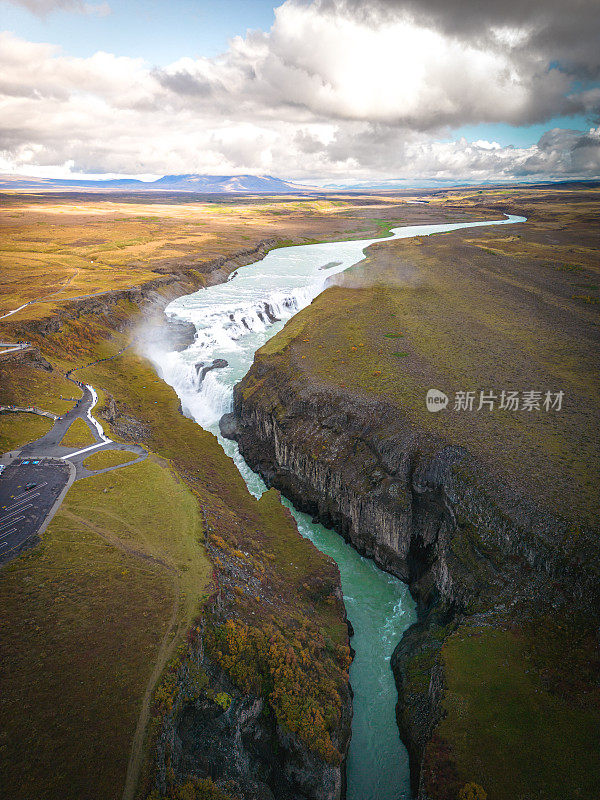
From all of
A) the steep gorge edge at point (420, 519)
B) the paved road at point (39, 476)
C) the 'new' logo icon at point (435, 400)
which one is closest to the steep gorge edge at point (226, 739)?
the steep gorge edge at point (420, 519)

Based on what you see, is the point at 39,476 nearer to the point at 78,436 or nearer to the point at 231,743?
the point at 78,436

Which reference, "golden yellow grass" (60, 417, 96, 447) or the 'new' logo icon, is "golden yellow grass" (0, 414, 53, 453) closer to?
"golden yellow grass" (60, 417, 96, 447)

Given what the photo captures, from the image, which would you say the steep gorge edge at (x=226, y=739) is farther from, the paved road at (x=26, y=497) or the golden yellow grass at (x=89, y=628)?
the paved road at (x=26, y=497)

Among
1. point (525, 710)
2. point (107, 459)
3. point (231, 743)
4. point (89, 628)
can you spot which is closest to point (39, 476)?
point (107, 459)

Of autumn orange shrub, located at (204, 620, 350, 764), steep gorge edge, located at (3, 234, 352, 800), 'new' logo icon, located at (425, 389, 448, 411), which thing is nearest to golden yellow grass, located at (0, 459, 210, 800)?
steep gorge edge, located at (3, 234, 352, 800)

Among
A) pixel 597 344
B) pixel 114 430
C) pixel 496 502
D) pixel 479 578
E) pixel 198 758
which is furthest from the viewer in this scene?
pixel 597 344

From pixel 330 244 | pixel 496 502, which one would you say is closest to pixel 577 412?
pixel 496 502

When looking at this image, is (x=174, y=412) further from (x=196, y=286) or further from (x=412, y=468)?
(x=196, y=286)
